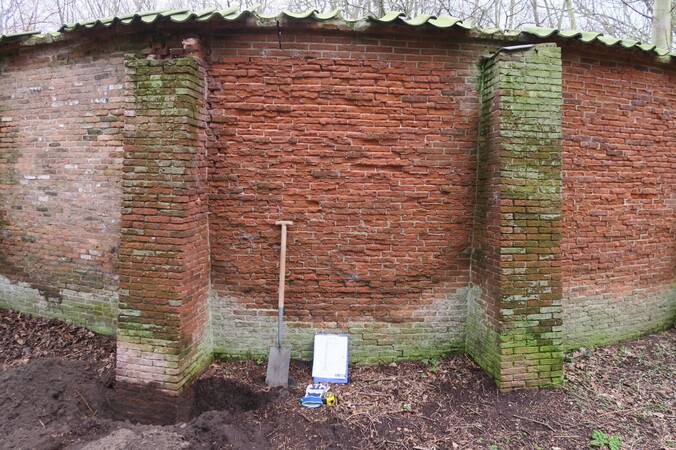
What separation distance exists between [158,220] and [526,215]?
358 centimetres

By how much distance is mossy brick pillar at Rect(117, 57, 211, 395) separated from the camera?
11.9 feet

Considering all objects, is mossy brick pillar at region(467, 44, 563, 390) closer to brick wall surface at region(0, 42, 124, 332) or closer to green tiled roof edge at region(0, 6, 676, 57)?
green tiled roof edge at region(0, 6, 676, 57)

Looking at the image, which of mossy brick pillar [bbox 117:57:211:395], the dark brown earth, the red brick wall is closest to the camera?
the dark brown earth

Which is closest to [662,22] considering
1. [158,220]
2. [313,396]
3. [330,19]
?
[330,19]

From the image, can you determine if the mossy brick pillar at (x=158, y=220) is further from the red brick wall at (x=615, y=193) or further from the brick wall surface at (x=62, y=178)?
the red brick wall at (x=615, y=193)

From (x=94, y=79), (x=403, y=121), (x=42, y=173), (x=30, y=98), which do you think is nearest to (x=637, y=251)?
(x=403, y=121)

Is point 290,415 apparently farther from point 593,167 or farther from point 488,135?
point 593,167

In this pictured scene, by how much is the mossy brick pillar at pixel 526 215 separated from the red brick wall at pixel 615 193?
33.4 inches

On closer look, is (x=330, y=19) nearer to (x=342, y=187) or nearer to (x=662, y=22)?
(x=342, y=187)

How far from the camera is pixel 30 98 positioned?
493 cm

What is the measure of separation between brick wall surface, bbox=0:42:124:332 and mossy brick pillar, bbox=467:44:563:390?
4217 millimetres

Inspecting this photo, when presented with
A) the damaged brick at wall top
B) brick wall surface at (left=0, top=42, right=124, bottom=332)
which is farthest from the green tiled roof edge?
brick wall surface at (left=0, top=42, right=124, bottom=332)

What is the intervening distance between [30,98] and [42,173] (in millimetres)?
983

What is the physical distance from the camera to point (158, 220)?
12.0ft
